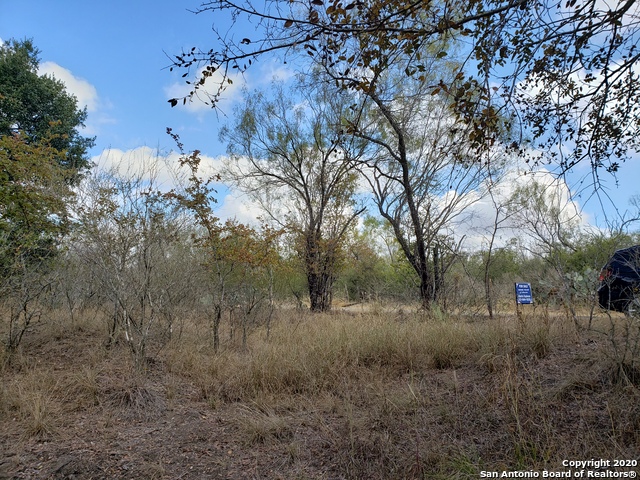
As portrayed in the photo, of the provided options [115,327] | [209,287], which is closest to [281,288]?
[209,287]

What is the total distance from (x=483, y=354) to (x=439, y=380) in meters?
0.66

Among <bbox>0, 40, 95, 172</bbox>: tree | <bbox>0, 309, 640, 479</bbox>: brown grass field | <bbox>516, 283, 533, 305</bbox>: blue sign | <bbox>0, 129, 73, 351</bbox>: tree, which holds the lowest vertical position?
<bbox>0, 309, 640, 479</bbox>: brown grass field

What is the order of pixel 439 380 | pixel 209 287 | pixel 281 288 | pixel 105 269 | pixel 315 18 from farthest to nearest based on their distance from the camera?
pixel 281 288
pixel 209 287
pixel 105 269
pixel 439 380
pixel 315 18

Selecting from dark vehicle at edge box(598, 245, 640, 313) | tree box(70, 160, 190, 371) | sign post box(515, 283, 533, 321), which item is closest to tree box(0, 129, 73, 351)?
tree box(70, 160, 190, 371)

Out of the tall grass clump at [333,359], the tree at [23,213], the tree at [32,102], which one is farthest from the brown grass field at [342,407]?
the tree at [32,102]

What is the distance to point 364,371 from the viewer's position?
455 centimetres

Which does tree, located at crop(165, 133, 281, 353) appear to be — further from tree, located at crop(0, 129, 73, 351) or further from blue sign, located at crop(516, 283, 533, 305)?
blue sign, located at crop(516, 283, 533, 305)

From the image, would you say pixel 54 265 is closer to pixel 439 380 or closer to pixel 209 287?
pixel 209 287

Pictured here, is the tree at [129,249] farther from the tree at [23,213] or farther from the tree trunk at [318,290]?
the tree trunk at [318,290]

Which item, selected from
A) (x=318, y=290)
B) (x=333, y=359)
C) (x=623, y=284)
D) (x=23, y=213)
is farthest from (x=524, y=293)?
(x=23, y=213)

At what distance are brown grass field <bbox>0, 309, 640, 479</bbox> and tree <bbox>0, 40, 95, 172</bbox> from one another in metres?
12.3

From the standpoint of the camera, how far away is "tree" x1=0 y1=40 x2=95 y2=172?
46.5 ft

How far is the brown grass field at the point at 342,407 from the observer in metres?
2.78

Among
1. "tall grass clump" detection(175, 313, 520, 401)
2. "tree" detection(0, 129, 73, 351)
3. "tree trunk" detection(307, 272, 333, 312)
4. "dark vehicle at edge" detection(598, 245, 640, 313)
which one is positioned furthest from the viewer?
"tree trunk" detection(307, 272, 333, 312)
